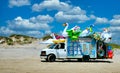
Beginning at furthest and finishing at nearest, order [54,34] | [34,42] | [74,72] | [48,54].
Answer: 1. [34,42]
2. [54,34]
3. [48,54]
4. [74,72]

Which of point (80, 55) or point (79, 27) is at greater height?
Answer: point (79, 27)

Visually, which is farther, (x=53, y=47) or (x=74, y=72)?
(x=53, y=47)

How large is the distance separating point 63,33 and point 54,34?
4.71 ft

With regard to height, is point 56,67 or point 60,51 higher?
point 60,51

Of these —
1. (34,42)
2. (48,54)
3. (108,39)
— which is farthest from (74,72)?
(34,42)

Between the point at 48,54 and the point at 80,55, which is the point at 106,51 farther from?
the point at 48,54

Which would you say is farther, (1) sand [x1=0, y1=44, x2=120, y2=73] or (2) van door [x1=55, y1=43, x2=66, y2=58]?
(2) van door [x1=55, y1=43, x2=66, y2=58]

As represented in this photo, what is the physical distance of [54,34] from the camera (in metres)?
36.1

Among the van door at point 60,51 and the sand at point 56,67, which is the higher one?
the van door at point 60,51

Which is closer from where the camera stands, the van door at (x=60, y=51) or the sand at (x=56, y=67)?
the sand at (x=56, y=67)

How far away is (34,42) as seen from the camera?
3664 inches

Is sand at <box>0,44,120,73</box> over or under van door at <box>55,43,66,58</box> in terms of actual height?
under

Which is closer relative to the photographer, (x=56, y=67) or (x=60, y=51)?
(x=56, y=67)

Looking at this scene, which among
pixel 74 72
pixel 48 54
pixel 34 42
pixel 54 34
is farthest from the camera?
pixel 34 42
